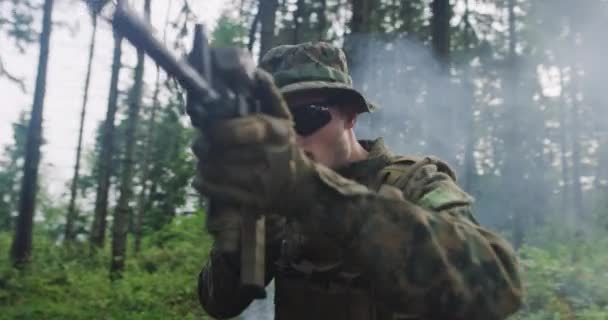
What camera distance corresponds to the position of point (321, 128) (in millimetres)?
2305

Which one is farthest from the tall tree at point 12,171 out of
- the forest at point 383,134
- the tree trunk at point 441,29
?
the tree trunk at point 441,29

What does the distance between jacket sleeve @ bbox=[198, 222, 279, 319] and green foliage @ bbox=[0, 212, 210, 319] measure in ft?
18.8

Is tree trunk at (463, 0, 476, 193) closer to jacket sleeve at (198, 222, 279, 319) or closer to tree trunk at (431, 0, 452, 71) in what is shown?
tree trunk at (431, 0, 452, 71)

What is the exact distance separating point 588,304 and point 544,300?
612 millimetres

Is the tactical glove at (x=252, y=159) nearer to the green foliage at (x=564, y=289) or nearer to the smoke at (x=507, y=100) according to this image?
the green foliage at (x=564, y=289)

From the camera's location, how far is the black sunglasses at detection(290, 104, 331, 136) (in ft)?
7.45

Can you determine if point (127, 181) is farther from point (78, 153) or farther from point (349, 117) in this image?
point (78, 153)

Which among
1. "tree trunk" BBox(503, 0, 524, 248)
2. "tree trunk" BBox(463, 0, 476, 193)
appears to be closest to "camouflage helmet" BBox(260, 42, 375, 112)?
"tree trunk" BBox(463, 0, 476, 193)

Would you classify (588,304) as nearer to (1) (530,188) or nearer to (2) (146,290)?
(2) (146,290)

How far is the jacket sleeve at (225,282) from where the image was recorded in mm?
2578

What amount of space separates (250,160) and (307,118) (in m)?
0.85

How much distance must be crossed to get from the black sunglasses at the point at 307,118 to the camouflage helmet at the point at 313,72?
7cm

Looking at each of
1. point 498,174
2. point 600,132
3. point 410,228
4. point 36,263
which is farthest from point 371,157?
point 498,174

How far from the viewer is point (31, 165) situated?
11672mm
